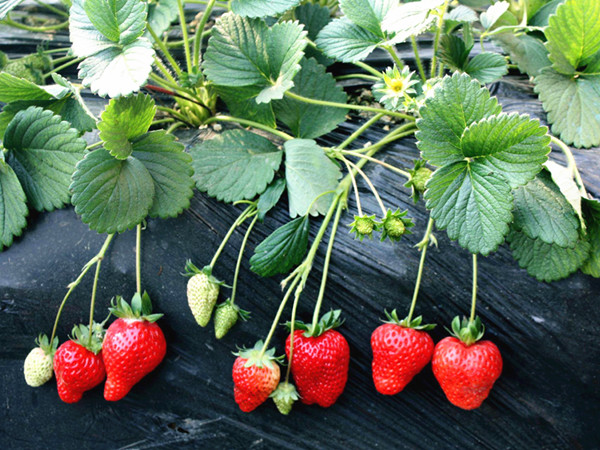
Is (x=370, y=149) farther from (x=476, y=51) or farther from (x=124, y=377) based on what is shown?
(x=124, y=377)

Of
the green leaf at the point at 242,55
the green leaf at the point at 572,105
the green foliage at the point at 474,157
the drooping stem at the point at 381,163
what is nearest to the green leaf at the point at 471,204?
the green foliage at the point at 474,157

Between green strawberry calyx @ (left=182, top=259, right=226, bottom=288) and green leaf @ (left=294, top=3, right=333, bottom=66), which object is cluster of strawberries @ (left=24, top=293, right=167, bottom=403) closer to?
green strawberry calyx @ (left=182, top=259, right=226, bottom=288)

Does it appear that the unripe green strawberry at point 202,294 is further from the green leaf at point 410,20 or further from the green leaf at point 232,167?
the green leaf at point 410,20

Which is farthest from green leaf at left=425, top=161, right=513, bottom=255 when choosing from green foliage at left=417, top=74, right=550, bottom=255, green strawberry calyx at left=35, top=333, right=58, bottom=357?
green strawberry calyx at left=35, top=333, right=58, bottom=357

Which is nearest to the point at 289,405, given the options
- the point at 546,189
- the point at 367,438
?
the point at 367,438

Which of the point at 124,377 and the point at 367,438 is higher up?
the point at 124,377
